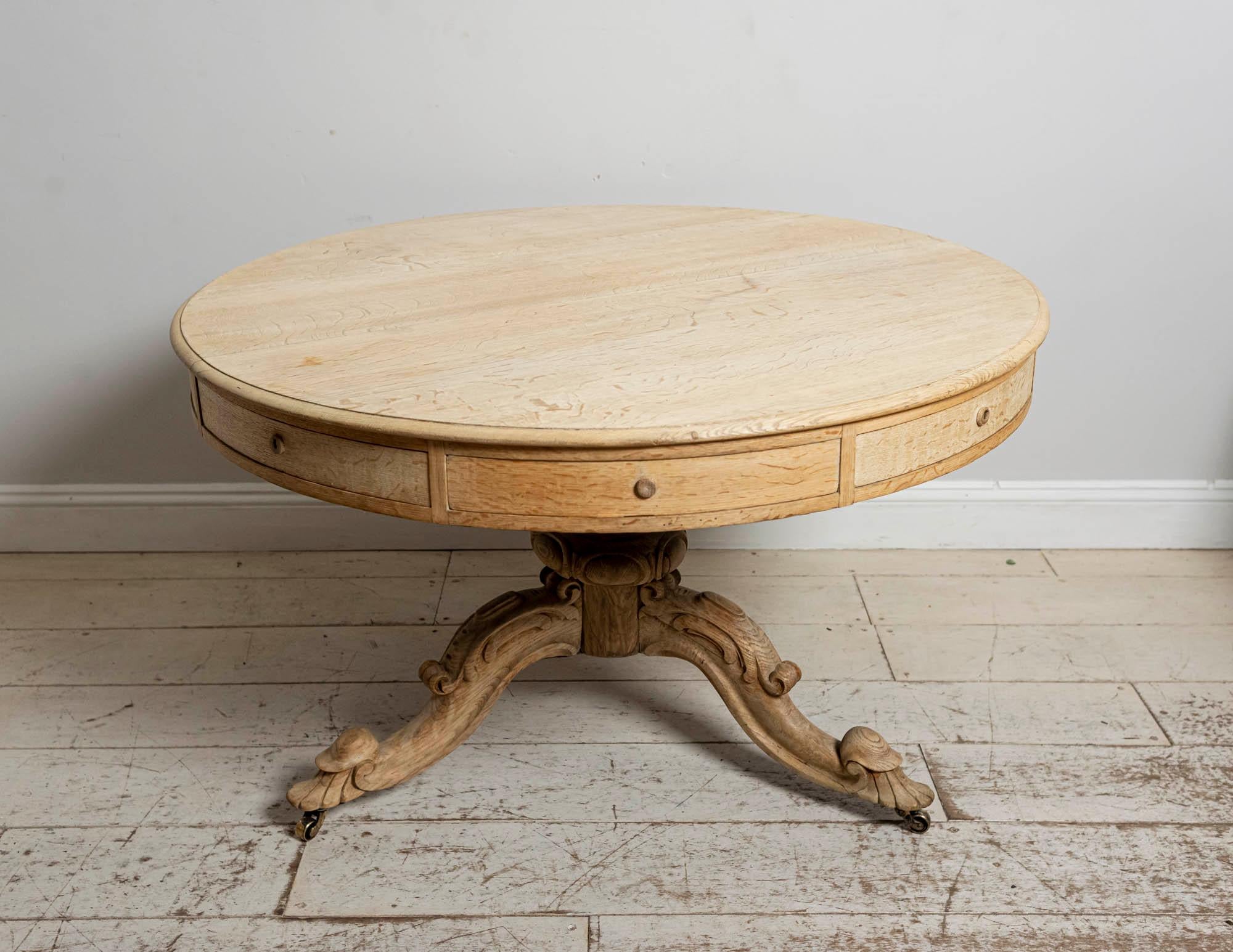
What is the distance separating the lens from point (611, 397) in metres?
1.35

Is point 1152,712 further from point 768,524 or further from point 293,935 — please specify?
point 293,935

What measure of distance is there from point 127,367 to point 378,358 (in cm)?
138

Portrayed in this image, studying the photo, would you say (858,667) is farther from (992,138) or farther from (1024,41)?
(1024,41)

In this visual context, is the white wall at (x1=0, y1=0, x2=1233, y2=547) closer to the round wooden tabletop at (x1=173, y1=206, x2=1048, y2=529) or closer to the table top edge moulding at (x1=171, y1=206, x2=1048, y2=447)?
the table top edge moulding at (x1=171, y1=206, x2=1048, y2=447)

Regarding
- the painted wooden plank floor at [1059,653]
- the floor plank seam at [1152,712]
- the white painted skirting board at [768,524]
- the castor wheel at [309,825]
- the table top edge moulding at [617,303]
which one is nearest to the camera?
the table top edge moulding at [617,303]

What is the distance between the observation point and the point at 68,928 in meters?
1.67

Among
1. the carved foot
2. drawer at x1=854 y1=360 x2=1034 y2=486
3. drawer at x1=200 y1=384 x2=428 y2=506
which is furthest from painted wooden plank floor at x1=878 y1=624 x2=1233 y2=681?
drawer at x1=200 y1=384 x2=428 y2=506

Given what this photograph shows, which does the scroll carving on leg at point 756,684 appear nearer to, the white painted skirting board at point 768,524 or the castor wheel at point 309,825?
the castor wheel at point 309,825

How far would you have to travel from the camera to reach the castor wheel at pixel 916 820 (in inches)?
72.3

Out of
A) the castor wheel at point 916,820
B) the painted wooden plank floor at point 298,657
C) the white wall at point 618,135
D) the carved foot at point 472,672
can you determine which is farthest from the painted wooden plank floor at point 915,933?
the white wall at point 618,135

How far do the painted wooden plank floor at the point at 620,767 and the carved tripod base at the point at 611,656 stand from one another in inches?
2.8

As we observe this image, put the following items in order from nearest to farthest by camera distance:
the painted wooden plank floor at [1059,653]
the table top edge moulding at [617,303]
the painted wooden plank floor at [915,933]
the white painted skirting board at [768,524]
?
the table top edge moulding at [617,303] < the painted wooden plank floor at [915,933] < the painted wooden plank floor at [1059,653] < the white painted skirting board at [768,524]

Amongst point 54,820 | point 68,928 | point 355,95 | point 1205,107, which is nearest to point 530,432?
point 68,928

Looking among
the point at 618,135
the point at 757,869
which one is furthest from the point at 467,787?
the point at 618,135
